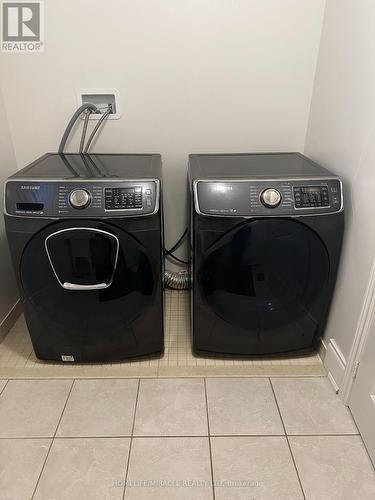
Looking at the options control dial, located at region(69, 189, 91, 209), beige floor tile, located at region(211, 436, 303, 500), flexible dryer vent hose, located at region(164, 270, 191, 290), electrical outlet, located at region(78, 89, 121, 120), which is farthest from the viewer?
flexible dryer vent hose, located at region(164, 270, 191, 290)


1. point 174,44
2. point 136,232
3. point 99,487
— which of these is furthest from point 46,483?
point 174,44

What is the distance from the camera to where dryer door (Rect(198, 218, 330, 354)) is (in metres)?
1.21

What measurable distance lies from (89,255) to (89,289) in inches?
5.1

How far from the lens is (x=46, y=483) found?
41.3 inches

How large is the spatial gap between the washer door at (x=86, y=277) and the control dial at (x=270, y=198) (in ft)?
1.46

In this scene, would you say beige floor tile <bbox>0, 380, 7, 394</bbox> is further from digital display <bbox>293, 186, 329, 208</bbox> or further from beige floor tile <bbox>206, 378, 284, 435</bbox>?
digital display <bbox>293, 186, 329, 208</bbox>

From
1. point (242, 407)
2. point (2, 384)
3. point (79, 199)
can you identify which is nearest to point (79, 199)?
point (79, 199)

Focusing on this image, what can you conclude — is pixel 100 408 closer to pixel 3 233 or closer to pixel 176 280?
pixel 176 280

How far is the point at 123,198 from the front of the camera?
1.15 meters

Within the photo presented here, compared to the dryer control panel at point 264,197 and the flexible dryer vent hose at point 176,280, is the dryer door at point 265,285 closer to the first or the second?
the dryer control panel at point 264,197

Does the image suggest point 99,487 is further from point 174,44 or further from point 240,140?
point 174,44

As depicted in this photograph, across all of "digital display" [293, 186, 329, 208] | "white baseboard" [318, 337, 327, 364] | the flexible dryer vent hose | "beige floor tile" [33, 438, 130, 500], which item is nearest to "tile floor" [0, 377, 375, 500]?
"beige floor tile" [33, 438, 130, 500]

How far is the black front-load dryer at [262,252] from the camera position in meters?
1.17

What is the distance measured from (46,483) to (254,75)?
1724 mm
